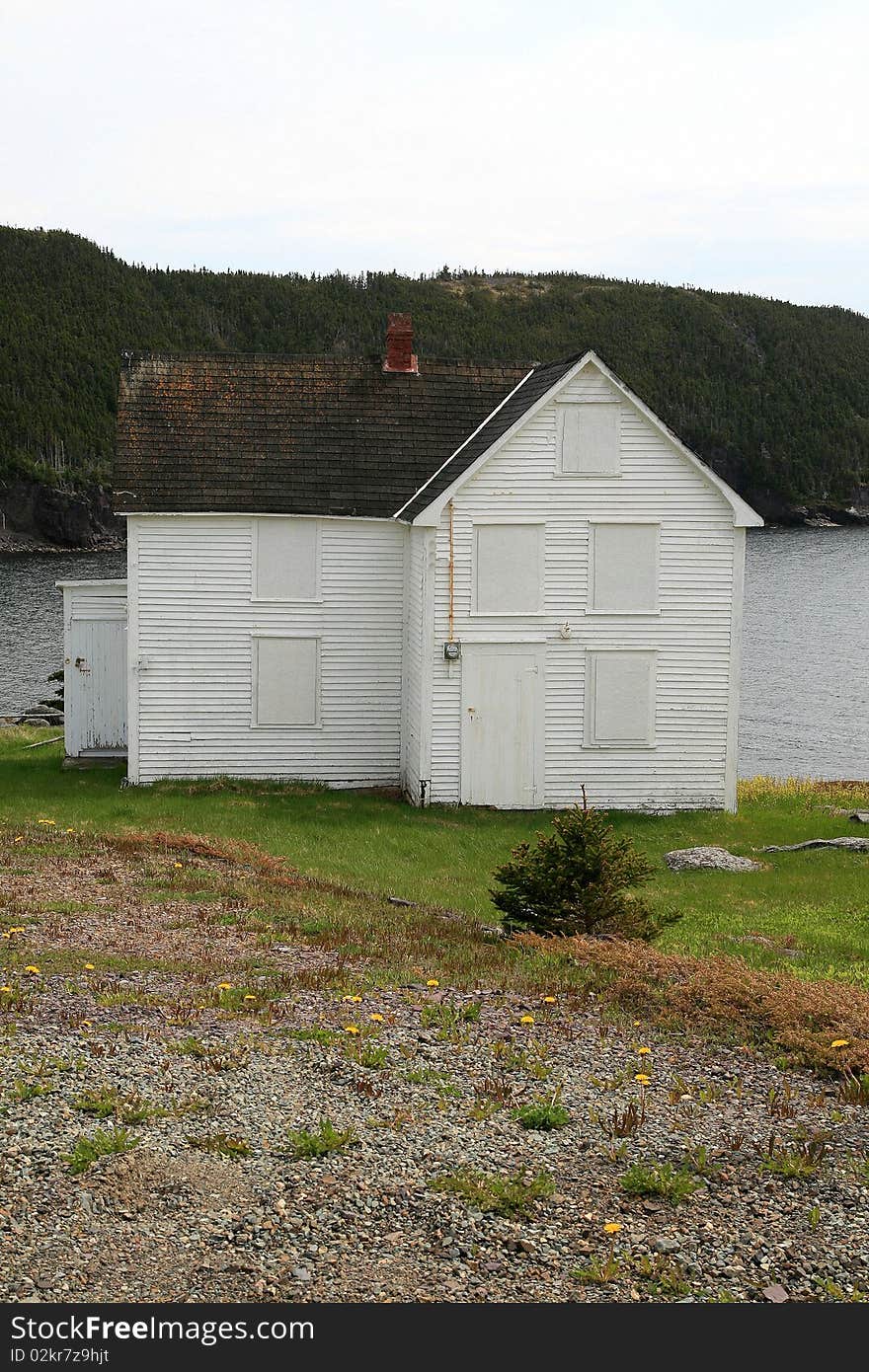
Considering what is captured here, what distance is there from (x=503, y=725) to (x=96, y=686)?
28.5ft

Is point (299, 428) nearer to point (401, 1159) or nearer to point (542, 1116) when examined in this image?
point (542, 1116)

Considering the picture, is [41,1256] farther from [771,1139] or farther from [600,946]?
[600,946]

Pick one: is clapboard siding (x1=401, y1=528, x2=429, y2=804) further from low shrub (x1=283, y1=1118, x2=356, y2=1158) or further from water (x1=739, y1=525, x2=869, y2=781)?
water (x1=739, y1=525, x2=869, y2=781)

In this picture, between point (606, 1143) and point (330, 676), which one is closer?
point (606, 1143)

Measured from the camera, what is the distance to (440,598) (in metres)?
24.6

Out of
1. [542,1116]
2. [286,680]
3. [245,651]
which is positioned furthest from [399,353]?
[542,1116]

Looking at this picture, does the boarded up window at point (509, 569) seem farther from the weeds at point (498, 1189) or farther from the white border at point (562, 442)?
the weeds at point (498, 1189)

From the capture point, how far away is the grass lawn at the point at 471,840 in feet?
53.0

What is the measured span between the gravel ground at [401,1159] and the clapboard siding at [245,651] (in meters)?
14.8

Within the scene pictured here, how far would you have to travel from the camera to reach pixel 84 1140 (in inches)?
325

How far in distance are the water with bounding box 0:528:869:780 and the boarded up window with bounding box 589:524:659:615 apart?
1764 cm

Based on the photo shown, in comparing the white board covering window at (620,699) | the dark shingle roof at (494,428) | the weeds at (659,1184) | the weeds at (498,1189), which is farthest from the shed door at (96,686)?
the weeds at (659,1184)

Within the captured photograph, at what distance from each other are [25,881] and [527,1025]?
7.62m

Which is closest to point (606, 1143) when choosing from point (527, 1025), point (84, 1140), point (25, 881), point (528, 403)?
point (527, 1025)
